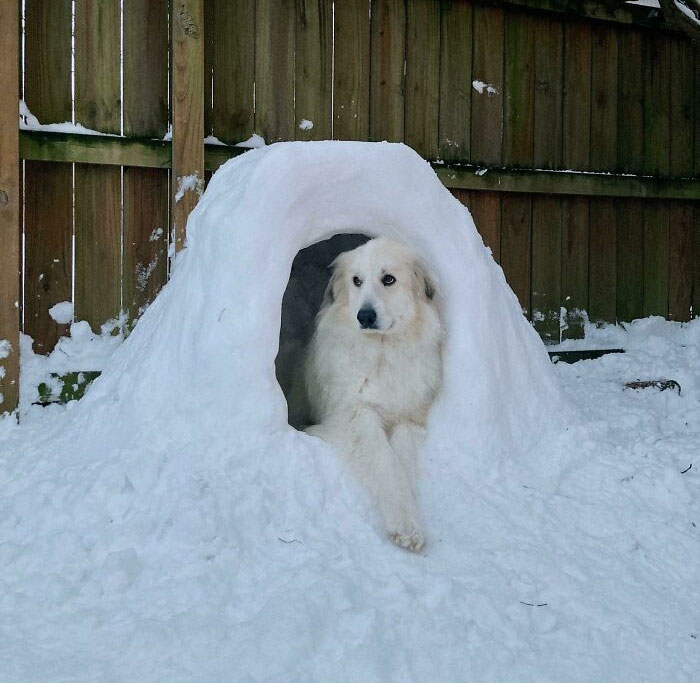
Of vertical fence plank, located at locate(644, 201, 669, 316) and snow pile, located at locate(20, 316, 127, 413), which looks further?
vertical fence plank, located at locate(644, 201, 669, 316)

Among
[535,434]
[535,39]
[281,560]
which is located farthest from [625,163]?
[281,560]

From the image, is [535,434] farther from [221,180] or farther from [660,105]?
[660,105]

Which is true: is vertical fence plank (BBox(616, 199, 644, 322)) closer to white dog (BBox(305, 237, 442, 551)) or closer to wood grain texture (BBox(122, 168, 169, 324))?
white dog (BBox(305, 237, 442, 551))

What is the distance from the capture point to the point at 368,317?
313cm

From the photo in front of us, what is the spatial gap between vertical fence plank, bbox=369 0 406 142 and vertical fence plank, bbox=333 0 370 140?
55 mm

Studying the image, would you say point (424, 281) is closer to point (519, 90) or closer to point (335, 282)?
point (335, 282)

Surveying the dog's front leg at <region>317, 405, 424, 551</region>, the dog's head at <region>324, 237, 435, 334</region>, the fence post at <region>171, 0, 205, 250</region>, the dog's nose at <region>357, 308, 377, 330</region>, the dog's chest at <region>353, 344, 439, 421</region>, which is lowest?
the dog's front leg at <region>317, 405, 424, 551</region>

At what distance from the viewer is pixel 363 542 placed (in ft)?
8.45

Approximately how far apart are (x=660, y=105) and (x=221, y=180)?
3.97m

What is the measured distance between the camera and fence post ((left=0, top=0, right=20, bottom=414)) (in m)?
3.51

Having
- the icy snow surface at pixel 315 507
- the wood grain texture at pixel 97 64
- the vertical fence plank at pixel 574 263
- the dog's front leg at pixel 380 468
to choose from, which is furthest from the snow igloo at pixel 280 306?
the vertical fence plank at pixel 574 263

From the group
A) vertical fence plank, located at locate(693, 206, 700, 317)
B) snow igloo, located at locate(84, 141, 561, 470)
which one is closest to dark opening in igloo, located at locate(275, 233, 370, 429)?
snow igloo, located at locate(84, 141, 561, 470)

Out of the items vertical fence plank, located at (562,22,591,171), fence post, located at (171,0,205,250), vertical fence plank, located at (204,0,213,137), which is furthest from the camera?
vertical fence plank, located at (562,22,591,171)

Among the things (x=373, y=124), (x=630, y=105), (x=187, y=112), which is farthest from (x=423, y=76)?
(x=630, y=105)
